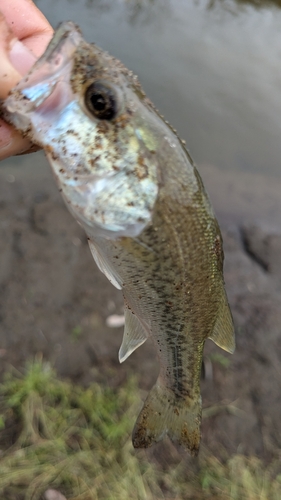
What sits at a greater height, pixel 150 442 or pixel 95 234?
pixel 95 234

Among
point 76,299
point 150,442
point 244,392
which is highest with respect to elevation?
point 150,442

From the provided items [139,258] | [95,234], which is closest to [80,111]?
[95,234]

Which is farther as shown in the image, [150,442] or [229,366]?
[229,366]

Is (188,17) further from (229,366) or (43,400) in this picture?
(43,400)

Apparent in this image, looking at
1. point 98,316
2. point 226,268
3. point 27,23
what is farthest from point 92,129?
point 226,268

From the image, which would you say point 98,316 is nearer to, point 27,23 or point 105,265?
point 105,265

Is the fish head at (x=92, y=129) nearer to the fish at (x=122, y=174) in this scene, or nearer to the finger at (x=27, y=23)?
the fish at (x=122, y=174)
